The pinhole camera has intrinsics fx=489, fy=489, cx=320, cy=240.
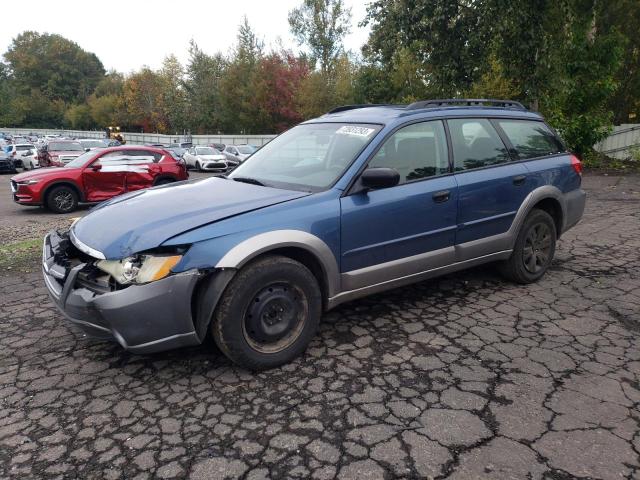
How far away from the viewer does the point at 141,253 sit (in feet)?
9.60

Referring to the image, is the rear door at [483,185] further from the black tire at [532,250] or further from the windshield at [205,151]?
the windshield at [205,151]

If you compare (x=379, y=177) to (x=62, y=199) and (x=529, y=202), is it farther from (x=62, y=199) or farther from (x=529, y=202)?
(x=62, y=199)

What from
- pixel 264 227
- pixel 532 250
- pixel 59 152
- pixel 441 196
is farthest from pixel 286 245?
pixel 59 152

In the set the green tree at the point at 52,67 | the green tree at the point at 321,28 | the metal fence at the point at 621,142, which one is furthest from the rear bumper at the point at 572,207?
the green tree at the point at 52,67

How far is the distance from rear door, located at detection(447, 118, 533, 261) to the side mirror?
885 millimetres

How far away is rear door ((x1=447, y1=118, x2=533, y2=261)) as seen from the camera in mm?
4191

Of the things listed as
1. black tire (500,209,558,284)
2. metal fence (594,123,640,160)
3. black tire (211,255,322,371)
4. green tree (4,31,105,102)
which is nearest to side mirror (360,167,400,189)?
black tire (211,255,322,371)

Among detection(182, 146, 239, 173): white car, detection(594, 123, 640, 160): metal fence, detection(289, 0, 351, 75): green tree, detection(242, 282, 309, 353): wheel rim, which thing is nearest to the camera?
detection(242, 282, 309, 353): wheel rim

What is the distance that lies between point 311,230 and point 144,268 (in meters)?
1.09

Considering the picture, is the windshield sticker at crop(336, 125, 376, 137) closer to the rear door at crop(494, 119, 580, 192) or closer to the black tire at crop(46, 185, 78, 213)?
the rear door at crop(494, 119, 580, 192)

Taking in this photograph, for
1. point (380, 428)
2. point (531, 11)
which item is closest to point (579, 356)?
point (380, 428)

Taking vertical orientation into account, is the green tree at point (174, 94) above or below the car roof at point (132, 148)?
above

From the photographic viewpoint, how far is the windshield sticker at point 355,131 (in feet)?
12.7

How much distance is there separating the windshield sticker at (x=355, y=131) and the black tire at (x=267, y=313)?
126 centimetres
